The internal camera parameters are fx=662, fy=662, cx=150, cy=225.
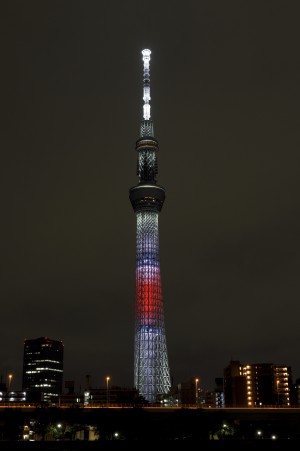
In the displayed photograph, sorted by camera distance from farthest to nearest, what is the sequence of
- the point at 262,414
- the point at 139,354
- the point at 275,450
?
the point at 139,354
the point at 262,414
the point at 275,450

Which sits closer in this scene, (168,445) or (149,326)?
(168,445)

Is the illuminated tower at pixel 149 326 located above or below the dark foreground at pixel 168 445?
above

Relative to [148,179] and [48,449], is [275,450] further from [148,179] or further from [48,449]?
[148,179]

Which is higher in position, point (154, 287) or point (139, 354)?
point (154, 287)

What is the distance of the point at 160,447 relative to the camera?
103625mm

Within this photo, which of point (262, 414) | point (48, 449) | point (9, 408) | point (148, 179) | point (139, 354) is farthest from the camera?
point (148, 179)

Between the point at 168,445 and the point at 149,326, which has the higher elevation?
the point at 149,326

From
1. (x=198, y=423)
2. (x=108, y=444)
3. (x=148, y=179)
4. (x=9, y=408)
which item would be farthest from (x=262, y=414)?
(x=148, y=179)

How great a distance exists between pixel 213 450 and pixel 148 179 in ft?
349

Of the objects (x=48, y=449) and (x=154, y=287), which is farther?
(x=154, y=287)

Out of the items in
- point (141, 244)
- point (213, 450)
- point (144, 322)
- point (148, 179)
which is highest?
point (148, 179)

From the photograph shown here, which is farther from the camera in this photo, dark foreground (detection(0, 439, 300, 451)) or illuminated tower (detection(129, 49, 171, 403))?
illuminated tower (detection(129, 49, 171, 403))

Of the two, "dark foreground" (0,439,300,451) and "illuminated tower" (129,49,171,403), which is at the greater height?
Result: "illuminated tower" (129,49,171,403)

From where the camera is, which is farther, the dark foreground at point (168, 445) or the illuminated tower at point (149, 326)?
the illuminated tower at point (149, 326)
